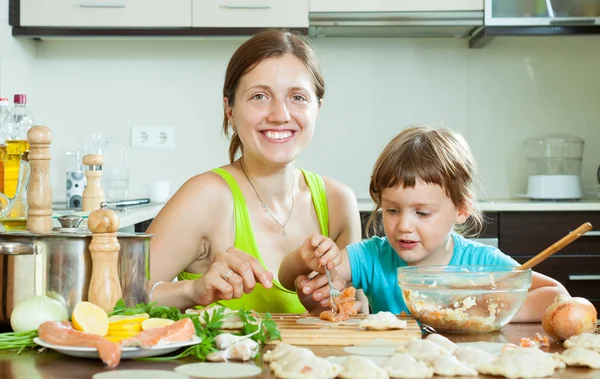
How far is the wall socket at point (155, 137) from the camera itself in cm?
375

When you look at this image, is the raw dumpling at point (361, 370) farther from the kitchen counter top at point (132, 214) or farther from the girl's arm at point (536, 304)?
the kitchen counter top at point (132, 214)

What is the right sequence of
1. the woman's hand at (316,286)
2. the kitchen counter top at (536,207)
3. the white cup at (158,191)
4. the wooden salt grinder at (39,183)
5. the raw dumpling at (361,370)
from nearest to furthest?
the raw dumpling at (361,370)
the wooden salt grinder at (39,183)
the woman's hand at (316,286)
the kitchen counter top at (536,207)
the white cup at (158,191)

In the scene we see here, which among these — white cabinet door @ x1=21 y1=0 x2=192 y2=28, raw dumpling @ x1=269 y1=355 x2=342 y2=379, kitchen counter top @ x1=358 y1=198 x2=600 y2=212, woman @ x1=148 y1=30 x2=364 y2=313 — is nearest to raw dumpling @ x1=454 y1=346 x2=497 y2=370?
raw dumpling @ x1=269 y1=355 x2=342 y2=379

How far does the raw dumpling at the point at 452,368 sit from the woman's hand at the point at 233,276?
42 cm

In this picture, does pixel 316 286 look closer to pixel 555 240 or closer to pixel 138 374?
pixel 138 374

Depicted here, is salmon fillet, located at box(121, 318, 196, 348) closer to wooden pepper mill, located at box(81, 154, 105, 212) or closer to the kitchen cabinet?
wooden pepper mill, located at box(81, 154, 105, 212)

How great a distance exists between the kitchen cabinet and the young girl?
1.45m

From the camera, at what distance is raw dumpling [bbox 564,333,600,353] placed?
96 cm

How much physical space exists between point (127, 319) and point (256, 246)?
86 centimetres

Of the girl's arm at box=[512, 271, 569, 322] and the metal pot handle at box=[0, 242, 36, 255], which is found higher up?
the metal pot handle at box=[0, 242, 36, 255]

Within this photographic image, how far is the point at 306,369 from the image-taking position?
85 centimetres

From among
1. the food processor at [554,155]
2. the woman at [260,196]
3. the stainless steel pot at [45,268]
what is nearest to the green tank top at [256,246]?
the woman at [260,196]

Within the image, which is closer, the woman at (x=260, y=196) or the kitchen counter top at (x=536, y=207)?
the woman at (x=260, y=196)

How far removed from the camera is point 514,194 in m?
3.72
